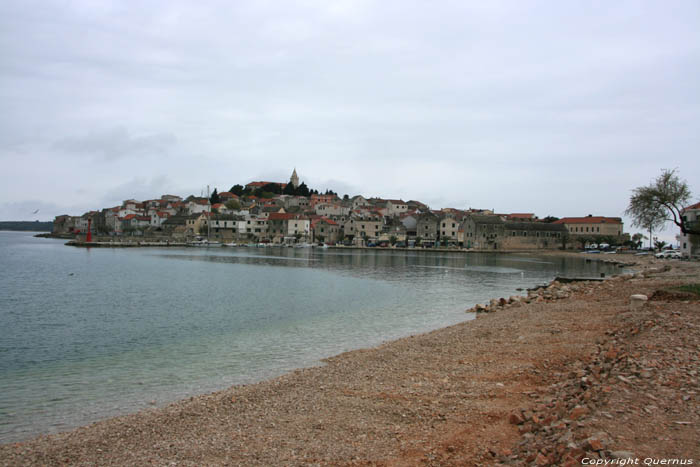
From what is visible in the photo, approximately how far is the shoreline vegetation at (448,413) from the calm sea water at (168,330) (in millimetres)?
1758

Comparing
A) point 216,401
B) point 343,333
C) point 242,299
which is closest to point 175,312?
point 242,299

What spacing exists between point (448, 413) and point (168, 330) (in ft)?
49.8

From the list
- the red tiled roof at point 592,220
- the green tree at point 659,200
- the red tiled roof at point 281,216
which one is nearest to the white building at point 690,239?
the green tree at point 659,200

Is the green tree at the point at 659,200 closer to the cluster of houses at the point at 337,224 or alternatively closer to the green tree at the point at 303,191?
the cluster of houses at the point at 337,224

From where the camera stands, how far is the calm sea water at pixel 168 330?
39.0ft

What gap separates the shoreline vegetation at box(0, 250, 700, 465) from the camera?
6.09 meters

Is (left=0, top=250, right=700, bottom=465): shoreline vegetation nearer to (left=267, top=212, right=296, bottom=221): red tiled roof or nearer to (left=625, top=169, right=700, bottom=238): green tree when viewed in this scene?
(left=625, top=169, right=700, bottom=238): green tree

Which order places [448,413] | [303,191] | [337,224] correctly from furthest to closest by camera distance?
[303,191] < [337,224] < [448,413]

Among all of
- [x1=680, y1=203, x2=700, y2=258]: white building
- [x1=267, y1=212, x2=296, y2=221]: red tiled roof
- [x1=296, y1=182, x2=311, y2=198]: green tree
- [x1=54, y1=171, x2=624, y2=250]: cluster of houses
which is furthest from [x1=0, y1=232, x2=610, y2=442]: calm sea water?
[x1=296, y1=182, x2=311, y2=198]: green tree

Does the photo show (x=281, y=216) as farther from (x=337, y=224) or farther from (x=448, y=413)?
(x=448, y=413)

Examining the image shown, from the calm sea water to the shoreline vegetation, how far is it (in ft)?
5.77

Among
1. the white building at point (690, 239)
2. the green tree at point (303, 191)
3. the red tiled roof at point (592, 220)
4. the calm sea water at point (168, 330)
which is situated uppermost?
the green tree at point (303, 191)

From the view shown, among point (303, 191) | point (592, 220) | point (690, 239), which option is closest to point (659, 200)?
point (690, 239)

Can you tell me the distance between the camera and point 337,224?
131m
